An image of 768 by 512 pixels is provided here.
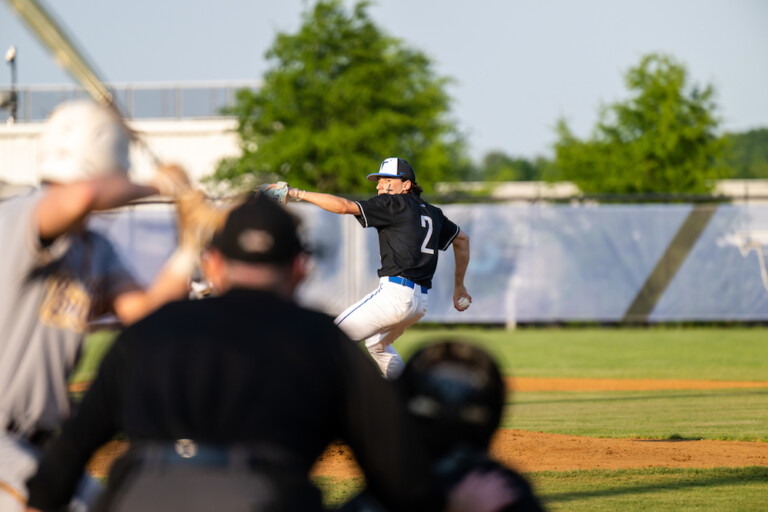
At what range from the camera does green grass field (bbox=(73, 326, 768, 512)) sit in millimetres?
6922

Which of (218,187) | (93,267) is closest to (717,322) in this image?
(218,187)

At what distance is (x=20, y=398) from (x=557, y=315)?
879 inches

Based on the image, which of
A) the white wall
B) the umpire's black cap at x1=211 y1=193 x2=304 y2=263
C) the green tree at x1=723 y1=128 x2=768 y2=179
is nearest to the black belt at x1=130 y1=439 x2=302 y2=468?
the umpire's black cap at x1=211 y1=193 x2=304 y2=263

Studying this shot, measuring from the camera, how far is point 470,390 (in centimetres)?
284

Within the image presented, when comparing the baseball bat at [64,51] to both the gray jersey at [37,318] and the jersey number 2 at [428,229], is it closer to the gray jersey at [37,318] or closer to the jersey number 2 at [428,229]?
the gray jersey at [37,318]

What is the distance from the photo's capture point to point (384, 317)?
894 centimetres

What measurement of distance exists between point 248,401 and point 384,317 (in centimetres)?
648

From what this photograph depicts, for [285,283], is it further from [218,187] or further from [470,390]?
[218,187]

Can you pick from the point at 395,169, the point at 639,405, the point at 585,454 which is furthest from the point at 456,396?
the point at 639,405

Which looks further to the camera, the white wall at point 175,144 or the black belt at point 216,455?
the white wall at point 175,144

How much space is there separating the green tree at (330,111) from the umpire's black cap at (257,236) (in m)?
30.0

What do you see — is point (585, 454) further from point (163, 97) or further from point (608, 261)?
point (163, 97)

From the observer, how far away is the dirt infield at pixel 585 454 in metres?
8.13

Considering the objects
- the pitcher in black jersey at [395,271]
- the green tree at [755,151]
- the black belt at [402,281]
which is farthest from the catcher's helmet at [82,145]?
the green tree at [755,151]
